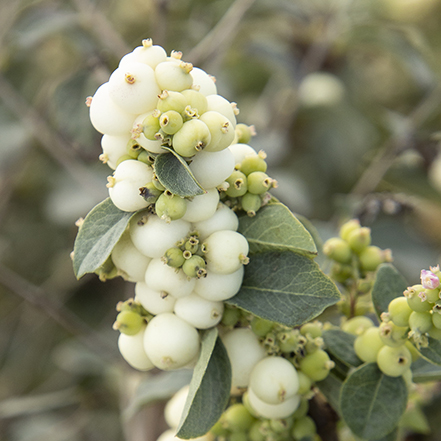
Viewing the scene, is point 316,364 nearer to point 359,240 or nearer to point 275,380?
point 275,380

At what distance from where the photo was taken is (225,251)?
0.62 metres

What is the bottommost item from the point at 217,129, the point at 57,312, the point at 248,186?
the point at 57,312

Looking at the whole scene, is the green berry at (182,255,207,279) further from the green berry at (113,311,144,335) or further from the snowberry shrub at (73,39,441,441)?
the green berry at (113,311,144,335)

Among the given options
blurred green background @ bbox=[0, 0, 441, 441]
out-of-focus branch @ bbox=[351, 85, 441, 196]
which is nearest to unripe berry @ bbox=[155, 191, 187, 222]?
blurred green background @ bbox=[0, 0, 441, 441]

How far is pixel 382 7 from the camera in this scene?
2357 mm

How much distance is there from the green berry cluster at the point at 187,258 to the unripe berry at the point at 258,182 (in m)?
0.11

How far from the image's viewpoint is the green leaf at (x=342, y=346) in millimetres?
758

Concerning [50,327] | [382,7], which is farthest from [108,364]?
[382,7]

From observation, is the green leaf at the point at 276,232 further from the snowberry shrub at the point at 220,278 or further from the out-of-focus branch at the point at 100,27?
the out-of-focus branch at the point at 100,27

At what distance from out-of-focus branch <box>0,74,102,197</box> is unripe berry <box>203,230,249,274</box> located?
1.13 meters

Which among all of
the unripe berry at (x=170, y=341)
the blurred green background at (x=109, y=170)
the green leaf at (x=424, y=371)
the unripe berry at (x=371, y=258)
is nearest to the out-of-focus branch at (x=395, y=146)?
the blurred green background at (x=109, y=170)

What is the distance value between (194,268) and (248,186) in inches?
5.8

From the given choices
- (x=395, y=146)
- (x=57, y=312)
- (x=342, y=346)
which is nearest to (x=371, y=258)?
(x=342, y=346)

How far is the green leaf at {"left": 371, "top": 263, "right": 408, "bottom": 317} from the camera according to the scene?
75cm
